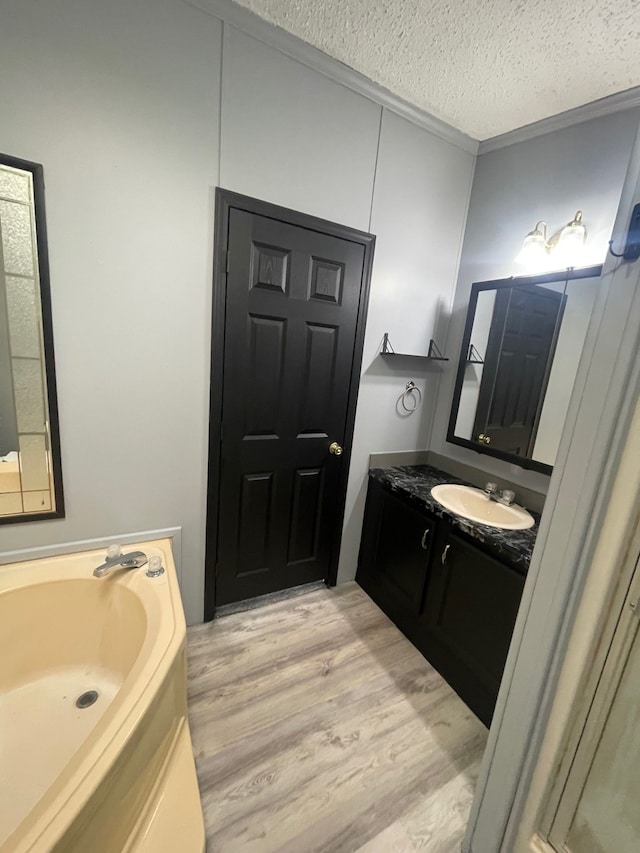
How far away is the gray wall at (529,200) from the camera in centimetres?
156

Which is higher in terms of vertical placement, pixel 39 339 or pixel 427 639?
pixel 39 339

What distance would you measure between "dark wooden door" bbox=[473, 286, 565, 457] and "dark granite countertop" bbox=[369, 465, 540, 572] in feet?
1.26

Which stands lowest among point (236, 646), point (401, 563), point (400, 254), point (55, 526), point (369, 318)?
point (236, 646)

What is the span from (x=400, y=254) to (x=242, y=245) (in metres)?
0.93

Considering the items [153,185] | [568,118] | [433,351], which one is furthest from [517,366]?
[153,185]

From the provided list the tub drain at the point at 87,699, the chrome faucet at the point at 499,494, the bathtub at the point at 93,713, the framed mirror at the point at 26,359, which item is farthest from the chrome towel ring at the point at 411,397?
the tub drain at the point at 87,699

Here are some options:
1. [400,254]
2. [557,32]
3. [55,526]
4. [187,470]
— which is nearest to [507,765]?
[187,470]

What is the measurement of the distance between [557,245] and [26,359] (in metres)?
2.39

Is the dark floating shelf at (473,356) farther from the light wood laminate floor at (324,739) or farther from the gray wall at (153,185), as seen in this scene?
the light wood laminate floor at (324,739)

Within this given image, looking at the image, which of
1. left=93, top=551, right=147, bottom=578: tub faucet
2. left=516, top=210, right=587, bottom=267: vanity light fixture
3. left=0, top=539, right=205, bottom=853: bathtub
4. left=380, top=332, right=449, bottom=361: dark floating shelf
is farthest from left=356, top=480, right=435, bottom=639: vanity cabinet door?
left=516, top=210, right=587, bottom=267: vanity light fixture

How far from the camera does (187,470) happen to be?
5.63ft

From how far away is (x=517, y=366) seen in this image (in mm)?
1895

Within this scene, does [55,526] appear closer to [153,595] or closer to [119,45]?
[153,595]

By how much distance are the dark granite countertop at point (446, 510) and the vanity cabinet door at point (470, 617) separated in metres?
0.06
